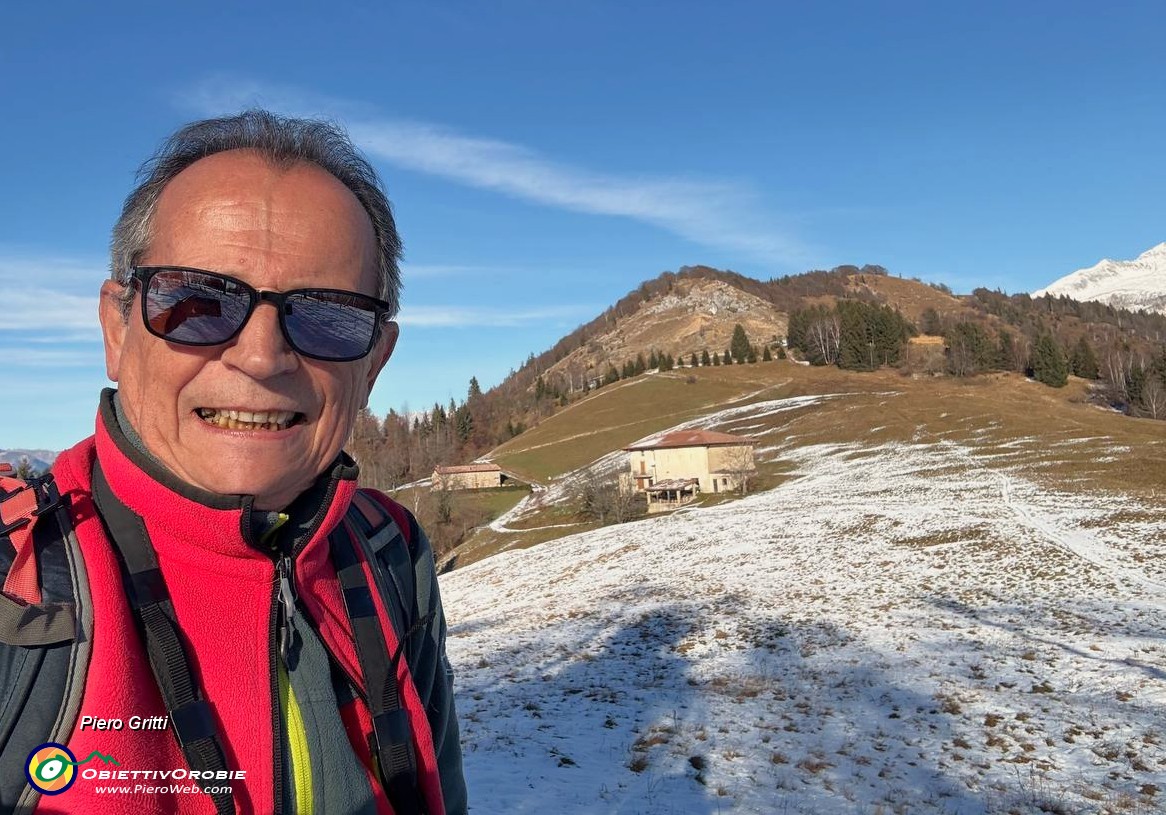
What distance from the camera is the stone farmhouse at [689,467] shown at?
195 ft

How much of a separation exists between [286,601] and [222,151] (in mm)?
1253

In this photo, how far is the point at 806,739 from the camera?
11250 millimetres

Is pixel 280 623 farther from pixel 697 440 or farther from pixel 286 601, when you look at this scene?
pixel 697 440

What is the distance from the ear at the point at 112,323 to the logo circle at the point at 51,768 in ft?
3.15

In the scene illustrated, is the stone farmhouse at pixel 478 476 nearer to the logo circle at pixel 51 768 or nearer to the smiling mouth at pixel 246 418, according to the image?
the smiling mouth at pixel 246 418

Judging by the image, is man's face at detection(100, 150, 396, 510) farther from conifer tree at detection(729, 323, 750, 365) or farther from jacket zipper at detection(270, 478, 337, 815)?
conifer tree at detection(729, 323, 750, 365)

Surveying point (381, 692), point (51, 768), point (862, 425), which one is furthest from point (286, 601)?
point (862, 425)

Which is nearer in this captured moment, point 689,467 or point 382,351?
point 382,351

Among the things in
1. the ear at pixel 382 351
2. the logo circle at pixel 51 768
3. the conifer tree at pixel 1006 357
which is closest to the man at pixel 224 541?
the logo circle at pixel 51 768

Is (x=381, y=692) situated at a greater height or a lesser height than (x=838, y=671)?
greater

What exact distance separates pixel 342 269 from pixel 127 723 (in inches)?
46.1

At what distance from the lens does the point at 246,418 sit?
172 centimetres

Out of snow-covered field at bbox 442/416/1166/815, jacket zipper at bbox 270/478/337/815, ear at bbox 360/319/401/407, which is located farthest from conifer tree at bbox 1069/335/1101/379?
jacket zipper at bbox 270/478/337/815

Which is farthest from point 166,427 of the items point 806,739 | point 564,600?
point 564,600
